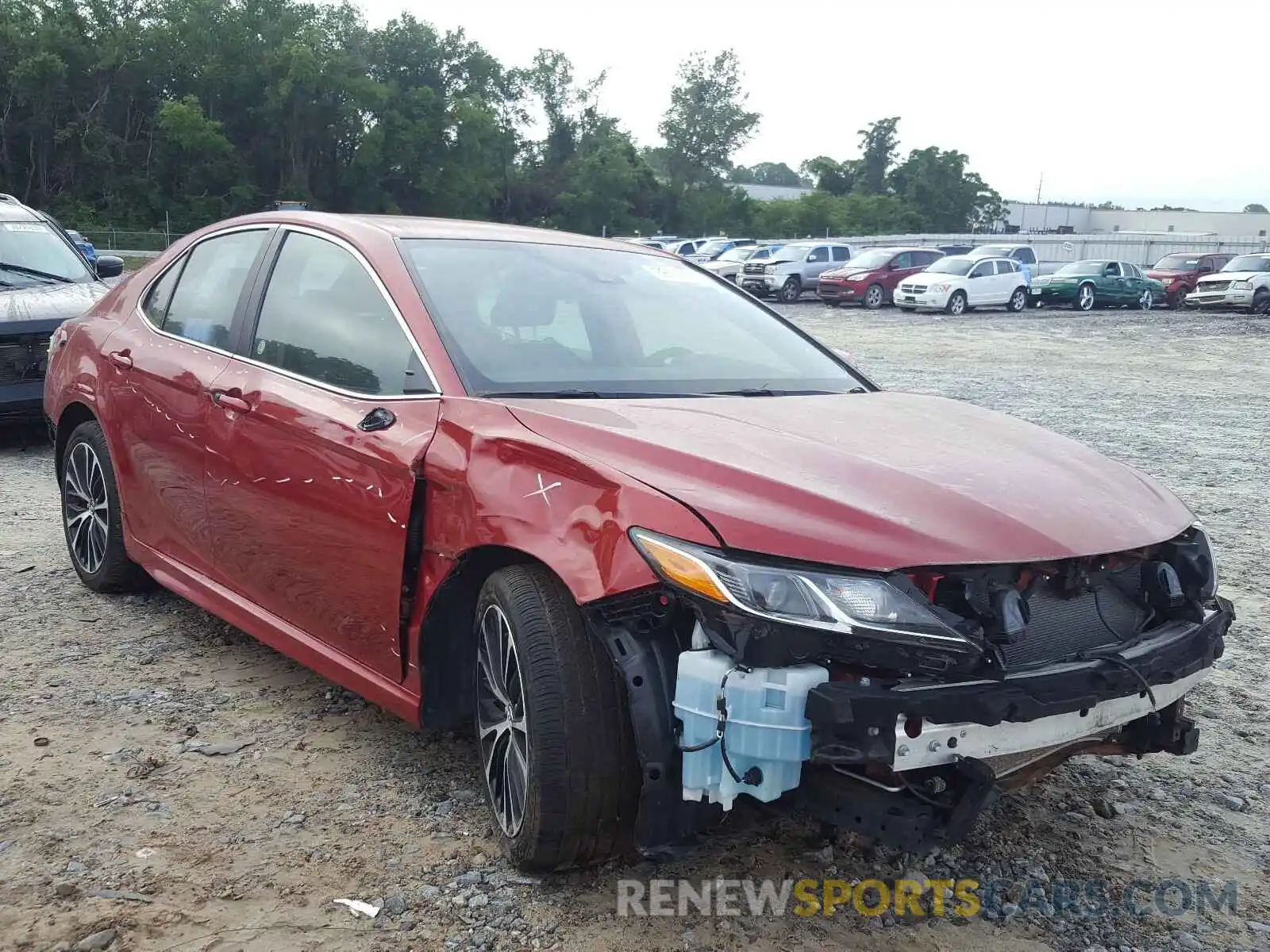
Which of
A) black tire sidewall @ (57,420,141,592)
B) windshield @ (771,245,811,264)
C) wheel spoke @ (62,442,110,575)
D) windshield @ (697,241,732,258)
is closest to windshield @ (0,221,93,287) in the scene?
wheel spoke @ (62,442,110,575)

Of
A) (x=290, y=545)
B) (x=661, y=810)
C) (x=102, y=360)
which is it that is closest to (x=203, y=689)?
(x=290, y=545)

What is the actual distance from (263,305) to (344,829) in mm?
1809

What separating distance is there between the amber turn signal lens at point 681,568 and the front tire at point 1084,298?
3286 cm

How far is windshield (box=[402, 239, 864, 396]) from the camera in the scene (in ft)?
11.2

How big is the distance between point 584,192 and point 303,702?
81.0m

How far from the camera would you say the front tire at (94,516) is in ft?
15.9

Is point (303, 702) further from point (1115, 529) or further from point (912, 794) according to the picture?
point (1115, 529)

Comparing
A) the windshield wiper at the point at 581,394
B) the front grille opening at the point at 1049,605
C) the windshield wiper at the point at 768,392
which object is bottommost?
the front grille opening at the point at 1049,605

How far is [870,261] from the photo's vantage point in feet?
106

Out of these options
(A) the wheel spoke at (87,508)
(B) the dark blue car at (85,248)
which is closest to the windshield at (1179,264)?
(B) the dark blue car at (85,248)

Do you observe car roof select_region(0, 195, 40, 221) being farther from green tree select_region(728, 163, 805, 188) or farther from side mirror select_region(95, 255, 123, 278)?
green tree select_region(728, 163, 805, 188)

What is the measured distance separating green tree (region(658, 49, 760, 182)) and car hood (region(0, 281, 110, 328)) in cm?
9509

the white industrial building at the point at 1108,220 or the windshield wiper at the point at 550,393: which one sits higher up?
the white industrial building at the point at 1108,220

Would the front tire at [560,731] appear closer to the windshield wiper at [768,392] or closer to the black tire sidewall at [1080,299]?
the windshield wiper at [768,392]
